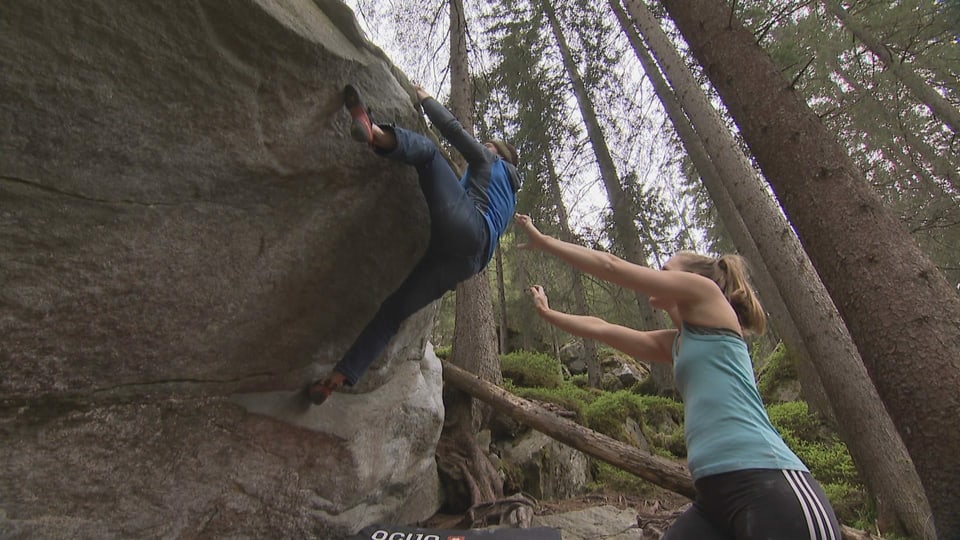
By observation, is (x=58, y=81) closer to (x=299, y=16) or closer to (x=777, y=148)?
(x=299, y=16)

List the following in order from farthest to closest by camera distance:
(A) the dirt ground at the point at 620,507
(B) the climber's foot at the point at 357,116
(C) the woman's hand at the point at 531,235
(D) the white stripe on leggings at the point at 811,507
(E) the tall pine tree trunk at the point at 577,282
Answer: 1. (E) the tall pine tree trunk at the point at 577,282
2. (A) the dirt ground at the point at 620,507
3. (C) the woman's hand at the point at 531,235
4. (B) the climber's foot at the point at 357,116
5. (D) the white stripe on leggings at the point at 811,507

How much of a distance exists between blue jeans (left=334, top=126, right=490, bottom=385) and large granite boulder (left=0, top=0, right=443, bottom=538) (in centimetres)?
20

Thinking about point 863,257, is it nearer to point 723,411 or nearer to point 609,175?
point 723,411

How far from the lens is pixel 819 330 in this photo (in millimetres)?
5633

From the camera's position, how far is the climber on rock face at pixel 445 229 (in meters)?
2.89

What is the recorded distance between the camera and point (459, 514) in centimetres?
476

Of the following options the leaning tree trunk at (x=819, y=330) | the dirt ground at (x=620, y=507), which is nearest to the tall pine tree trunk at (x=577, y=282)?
the leaning tree trunk at (x=819, y=330)

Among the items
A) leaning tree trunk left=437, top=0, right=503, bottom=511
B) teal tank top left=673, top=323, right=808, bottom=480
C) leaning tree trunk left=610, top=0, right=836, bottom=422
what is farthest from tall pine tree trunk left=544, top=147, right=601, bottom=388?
teal tank top left=673, top=323, right=808, bottom=480

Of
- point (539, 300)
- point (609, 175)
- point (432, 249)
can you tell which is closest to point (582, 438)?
point (539, 300)

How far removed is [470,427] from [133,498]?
3.73 metres

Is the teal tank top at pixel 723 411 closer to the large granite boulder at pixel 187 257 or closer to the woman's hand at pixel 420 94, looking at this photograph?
the large granite boulder at pixel 187 257

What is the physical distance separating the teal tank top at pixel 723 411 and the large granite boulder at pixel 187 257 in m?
2.02

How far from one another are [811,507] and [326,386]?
273 cm

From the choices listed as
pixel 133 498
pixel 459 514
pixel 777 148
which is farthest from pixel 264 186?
pixel 459 514
